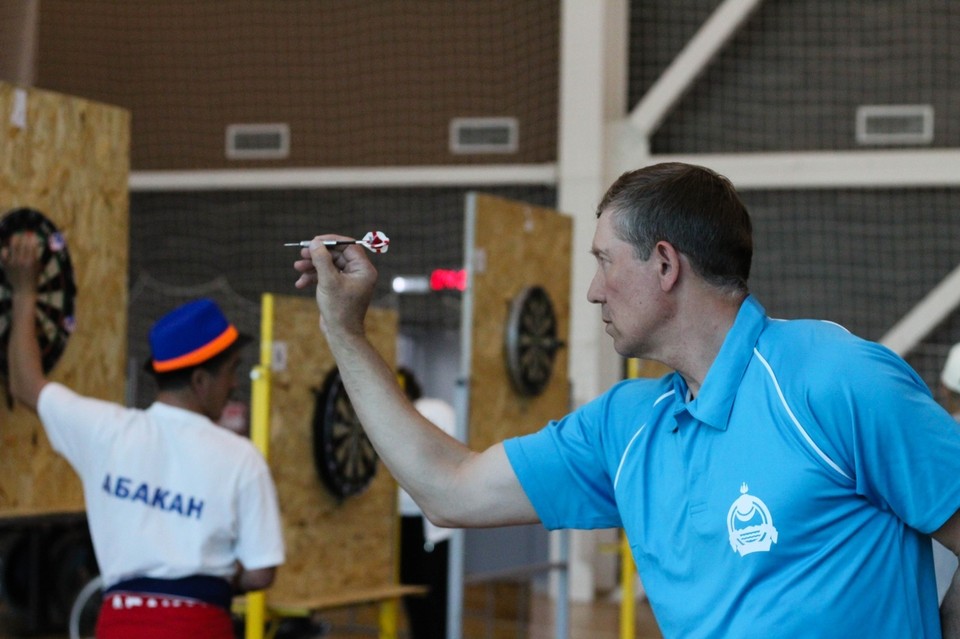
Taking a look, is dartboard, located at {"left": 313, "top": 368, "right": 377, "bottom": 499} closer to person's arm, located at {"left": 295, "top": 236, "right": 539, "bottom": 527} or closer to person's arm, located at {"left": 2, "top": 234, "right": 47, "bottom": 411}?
person's arm, located at {"left": 2, "top": 234, "right": 47, "bottom": 411}

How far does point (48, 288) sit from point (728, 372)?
2.21 m

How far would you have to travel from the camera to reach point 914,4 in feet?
29.9

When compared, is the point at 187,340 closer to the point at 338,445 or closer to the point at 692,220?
the point at 338,445

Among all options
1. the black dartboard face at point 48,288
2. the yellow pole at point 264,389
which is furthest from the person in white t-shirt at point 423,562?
the black dartboard face at point 48,288

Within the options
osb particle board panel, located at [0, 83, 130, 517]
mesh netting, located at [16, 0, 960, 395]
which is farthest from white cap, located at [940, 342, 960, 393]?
mesh netting, located at [16, 0, 960, 395]

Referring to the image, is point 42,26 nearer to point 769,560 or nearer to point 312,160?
point 312,160

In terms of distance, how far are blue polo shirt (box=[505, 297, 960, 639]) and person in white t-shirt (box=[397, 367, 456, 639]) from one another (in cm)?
456

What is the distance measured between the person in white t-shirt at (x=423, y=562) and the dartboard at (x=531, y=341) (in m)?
0.91

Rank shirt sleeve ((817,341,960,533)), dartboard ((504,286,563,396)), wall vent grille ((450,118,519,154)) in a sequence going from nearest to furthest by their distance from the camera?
shirt sleeve ((817,341,960,533)), dartboard ((504,286,563,396)), wall vent grille ((450,118,519,154))

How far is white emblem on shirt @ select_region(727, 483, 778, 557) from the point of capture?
5.28 ft

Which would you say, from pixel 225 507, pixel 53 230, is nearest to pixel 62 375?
pixel 53 230

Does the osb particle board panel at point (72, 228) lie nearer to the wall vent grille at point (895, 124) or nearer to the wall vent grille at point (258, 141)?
the wall vent grille at point (895, 124)

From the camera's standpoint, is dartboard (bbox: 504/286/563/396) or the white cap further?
dartboard (bbox: 504/286/563/396)

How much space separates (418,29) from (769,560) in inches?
359
